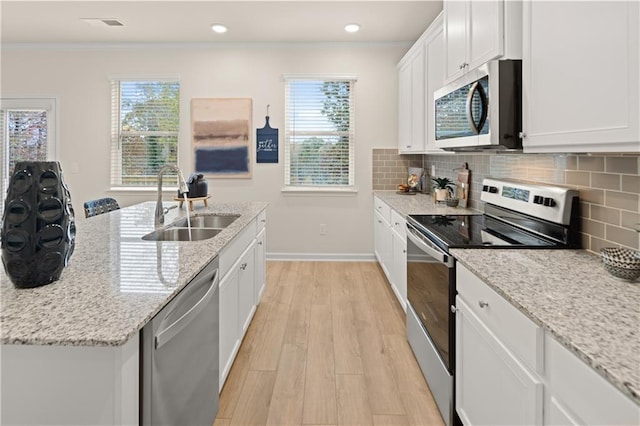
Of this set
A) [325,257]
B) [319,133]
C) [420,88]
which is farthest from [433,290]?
[319,133]

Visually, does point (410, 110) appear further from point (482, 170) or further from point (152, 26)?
point (152, 26)

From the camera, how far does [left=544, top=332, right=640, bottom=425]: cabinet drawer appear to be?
78cm

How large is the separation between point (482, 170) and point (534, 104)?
1.44 m

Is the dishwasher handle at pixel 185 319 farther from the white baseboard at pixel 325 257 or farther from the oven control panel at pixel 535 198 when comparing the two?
the white baseboard at pixel 325 257

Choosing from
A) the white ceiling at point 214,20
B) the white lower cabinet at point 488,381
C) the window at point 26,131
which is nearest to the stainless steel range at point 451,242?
the white lower cabinet at point 488,381

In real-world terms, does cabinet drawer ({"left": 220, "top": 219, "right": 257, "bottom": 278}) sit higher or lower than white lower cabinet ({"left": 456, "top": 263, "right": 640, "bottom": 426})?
higher

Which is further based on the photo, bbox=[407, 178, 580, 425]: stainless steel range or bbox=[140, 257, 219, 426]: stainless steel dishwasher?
bbox=[407, 178, 580, 425]: stainless steel range

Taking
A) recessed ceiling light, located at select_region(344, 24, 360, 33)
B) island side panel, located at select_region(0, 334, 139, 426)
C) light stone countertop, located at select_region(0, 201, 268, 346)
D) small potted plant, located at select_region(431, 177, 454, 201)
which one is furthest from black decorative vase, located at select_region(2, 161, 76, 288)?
recessed ceiling light, located at select_region(344, 24, 360, 33)

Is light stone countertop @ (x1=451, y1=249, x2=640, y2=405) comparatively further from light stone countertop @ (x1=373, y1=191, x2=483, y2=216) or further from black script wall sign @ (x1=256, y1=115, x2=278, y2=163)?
black script wall sign @ (x1=256, y1=115, x2=278, y2=163)

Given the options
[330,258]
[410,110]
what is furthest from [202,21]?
[330,258]

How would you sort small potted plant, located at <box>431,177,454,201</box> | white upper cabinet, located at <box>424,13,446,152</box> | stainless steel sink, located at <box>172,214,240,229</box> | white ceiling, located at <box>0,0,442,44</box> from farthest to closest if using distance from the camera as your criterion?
1. white ceiling, located at <box>0,0,442,44</box>
2. small potted plant, located at <box>431,177,454,201</box>
3. white upper cabinet, located at <box>424,13,446,152</box>
4. stainless steel sink, located at <box>172,214,240,229</box>

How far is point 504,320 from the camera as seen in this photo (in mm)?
1276

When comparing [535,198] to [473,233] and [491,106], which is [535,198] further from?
[491,106]

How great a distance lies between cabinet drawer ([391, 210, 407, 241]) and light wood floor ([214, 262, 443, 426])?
0.66 m
